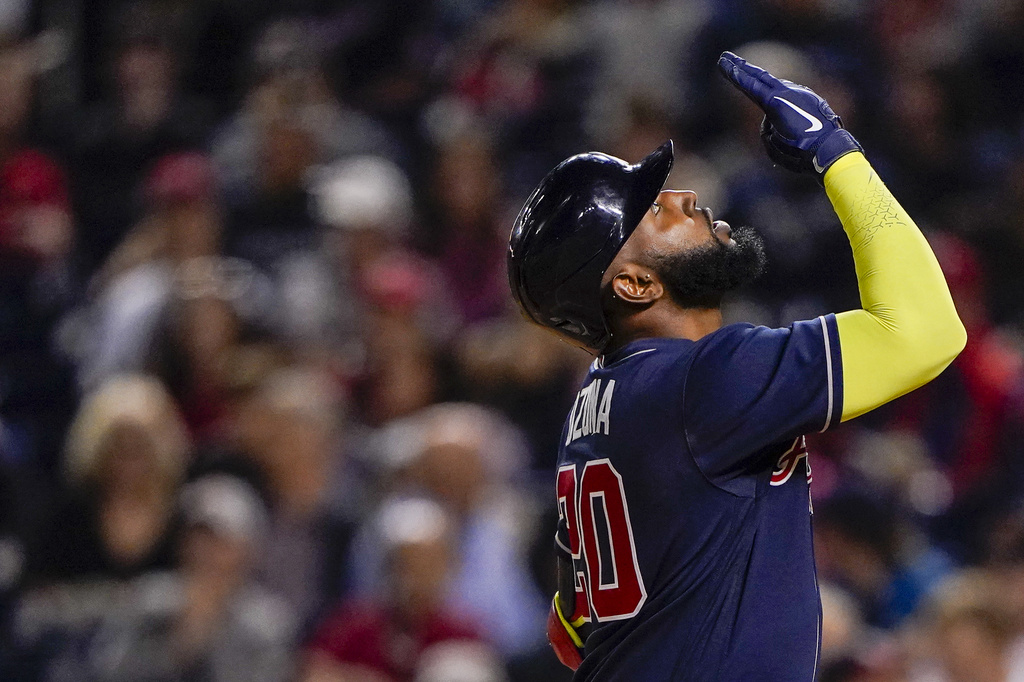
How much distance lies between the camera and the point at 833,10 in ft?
23.7

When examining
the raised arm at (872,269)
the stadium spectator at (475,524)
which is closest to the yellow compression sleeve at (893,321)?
the raised arm at (872,269)

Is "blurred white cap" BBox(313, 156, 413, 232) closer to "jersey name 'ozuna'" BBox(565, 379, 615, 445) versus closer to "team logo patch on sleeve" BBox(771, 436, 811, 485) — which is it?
"jersey name 'ozuna'" BBox(565, 379, 615, 445)

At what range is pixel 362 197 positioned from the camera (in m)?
6.43

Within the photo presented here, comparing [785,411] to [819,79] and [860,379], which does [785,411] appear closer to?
[860,379]

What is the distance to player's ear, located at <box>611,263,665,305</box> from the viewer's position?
2393 millimetres

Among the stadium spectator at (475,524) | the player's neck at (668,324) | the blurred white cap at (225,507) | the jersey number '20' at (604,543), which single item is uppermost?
the player's neck at (668,324)

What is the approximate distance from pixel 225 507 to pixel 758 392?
314cm

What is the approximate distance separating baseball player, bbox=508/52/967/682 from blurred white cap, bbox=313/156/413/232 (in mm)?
3966

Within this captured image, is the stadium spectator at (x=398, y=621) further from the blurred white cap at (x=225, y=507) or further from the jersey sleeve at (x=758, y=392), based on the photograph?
the jersey sleeve at (x=758, y=392)

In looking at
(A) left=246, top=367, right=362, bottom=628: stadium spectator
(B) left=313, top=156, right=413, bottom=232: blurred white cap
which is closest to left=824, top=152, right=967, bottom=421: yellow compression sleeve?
(A) left=246, top=367, right=362, bottom=628: stadium spectator

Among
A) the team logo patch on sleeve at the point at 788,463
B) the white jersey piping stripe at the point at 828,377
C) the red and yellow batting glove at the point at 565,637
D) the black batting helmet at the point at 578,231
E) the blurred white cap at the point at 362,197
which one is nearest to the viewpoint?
the white jersey piping stripe at the point at 828,377

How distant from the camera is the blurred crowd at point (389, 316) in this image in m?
4.81

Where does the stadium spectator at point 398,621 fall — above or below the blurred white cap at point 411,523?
below

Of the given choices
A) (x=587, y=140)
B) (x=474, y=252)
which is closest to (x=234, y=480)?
(x=474, y=252)
